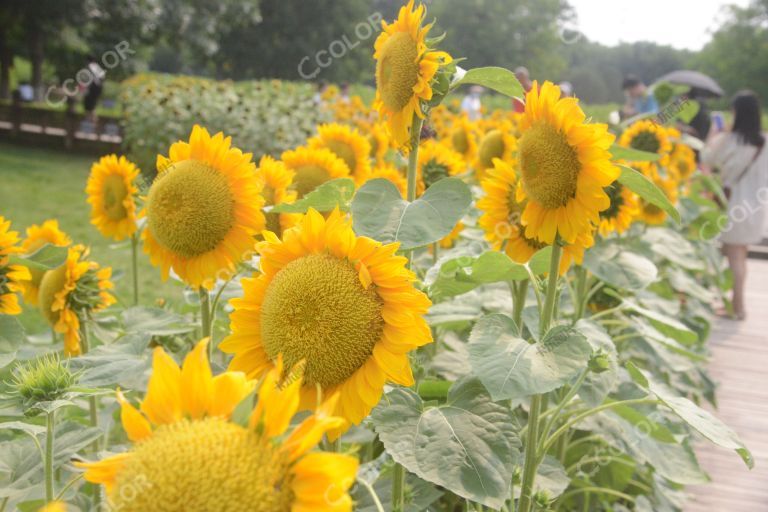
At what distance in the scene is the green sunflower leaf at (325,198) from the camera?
3.33 feet

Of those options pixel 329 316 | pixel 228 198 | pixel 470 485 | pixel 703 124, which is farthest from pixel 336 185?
pixel 703 124

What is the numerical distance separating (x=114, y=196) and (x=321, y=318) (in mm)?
1185

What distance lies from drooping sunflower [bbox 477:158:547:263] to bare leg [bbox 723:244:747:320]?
4.07 m

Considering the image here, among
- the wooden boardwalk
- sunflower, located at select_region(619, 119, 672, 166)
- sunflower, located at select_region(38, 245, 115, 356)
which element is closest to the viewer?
sunflower, located at select_region(38, 245, 115, 356)

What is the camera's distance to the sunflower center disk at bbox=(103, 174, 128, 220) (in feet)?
5.77

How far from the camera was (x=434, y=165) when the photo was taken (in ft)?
7.11

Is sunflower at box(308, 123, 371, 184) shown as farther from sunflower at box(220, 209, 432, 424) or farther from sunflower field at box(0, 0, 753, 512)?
sunflower at box(220, 209, 432, 424)

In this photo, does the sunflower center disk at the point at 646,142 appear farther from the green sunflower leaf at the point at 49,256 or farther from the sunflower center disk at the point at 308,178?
the green sunflower leaf at the point at 49,256

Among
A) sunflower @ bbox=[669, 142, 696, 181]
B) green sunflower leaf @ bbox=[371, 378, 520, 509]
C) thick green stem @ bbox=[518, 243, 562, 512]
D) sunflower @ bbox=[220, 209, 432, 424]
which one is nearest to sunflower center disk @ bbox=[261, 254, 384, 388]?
sunflower @ bbox=[220, 209, 432, 424]

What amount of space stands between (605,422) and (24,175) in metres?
9.36

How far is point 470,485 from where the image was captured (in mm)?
795

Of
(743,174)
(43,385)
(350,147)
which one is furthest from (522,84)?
(743,174)

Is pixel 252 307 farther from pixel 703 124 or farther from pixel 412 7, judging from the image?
pixel 703 124

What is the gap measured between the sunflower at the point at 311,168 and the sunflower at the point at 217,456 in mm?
1095
